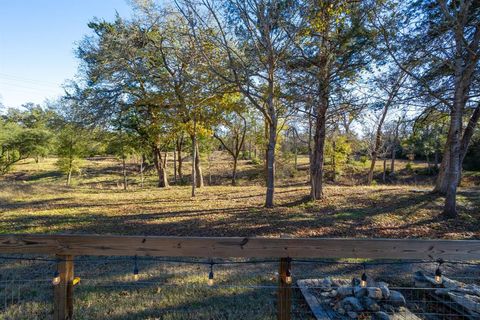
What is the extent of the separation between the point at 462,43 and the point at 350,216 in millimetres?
5274

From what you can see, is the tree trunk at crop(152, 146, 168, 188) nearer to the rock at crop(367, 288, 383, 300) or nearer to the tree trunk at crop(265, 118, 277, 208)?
the tree trunk at crop(265, 118, 277, 208)

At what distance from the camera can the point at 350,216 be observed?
25.9 ft

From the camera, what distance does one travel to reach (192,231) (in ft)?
22.0

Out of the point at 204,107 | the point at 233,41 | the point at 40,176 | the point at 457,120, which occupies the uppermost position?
the point at 233,41

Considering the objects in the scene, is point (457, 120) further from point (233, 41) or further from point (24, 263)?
point (24, 263)

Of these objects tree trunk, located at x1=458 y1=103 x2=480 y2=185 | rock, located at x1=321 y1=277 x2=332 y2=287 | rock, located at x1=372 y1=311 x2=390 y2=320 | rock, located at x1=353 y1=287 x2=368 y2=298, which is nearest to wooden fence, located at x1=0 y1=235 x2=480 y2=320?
rock, located at x1=372 y1=311 x2=390 y2=320

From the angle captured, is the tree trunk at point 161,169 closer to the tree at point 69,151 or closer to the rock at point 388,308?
the tree at point 69,151

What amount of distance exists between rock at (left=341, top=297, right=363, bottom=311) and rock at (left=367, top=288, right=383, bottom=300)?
0.67 ft

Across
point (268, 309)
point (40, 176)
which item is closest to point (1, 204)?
point (268, 309)

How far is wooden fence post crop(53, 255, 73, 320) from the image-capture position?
2.03 metres

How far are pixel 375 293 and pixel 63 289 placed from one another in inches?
122

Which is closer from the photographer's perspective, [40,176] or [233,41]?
[233,41]

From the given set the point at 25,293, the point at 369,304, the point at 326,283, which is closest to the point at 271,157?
the point at 326,283

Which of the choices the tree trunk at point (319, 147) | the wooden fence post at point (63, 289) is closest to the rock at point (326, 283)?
the wooden fence post at point (63, 289)
